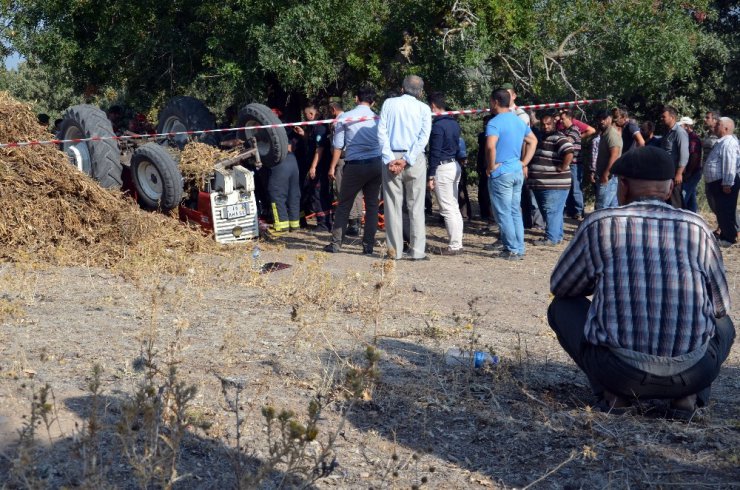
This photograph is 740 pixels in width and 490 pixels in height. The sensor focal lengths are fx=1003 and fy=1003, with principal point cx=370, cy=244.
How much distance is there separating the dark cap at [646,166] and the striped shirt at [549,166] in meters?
6.83

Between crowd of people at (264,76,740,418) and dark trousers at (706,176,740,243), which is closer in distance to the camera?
crowd of people at (264,76,740,418)

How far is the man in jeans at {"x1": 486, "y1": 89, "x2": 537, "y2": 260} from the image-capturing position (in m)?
10.6

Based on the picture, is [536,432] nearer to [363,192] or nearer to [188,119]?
[363,192]

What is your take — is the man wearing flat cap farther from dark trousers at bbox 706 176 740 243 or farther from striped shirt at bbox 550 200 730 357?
dark trousers at bbox 706 176 740 243

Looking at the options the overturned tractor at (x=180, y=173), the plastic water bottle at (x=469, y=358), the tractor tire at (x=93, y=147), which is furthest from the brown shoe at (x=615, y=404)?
the tractor tire at (x=93, y=147)

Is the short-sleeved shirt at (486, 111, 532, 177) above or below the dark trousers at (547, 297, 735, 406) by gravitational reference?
above

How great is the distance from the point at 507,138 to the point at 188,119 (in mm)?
4285

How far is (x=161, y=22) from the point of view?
13.0m

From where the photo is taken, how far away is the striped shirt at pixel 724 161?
40.0 ft

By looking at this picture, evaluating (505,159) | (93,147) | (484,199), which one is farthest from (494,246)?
(93,147)

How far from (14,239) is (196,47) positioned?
4.57 metres

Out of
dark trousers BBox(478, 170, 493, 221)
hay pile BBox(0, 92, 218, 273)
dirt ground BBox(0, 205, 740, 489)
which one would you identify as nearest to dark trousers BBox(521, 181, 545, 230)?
dark trousers BBox(478, 170, 493, 221)

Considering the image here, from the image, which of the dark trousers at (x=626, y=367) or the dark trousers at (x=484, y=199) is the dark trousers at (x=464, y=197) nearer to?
the dark trousers at (x=484, y=199)

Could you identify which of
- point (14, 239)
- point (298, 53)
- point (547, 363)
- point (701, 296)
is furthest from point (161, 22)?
point (701, 296)
